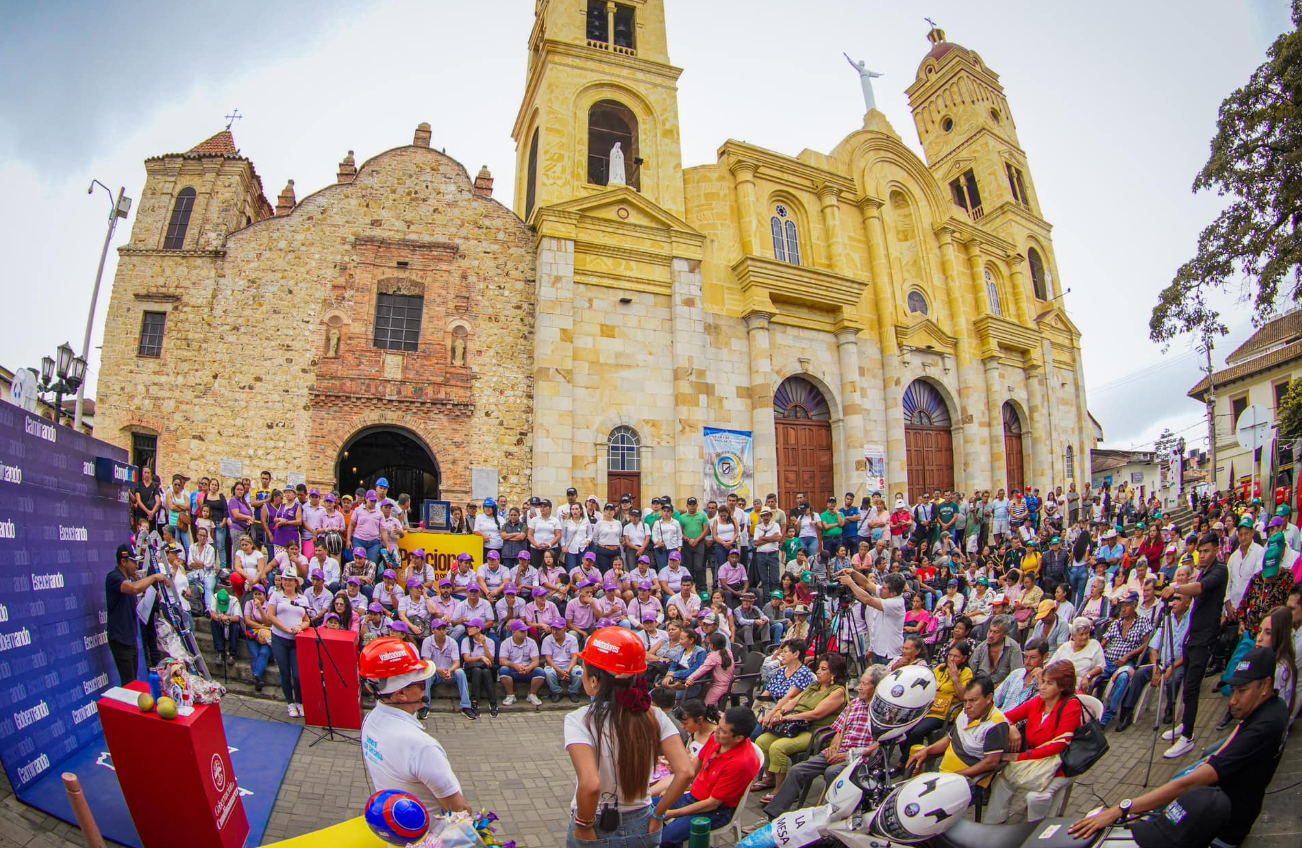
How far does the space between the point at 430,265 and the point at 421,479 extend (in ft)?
26.2

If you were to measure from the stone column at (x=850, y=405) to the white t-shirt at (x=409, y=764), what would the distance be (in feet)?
59.1

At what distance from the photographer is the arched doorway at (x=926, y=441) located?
22.7m

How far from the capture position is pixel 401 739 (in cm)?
366

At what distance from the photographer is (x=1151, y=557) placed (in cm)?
1257

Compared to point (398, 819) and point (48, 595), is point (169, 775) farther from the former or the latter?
point (48, 595)

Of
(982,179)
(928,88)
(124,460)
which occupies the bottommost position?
(124,460)

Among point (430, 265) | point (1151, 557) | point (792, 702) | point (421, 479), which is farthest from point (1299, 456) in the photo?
point (421, 479)

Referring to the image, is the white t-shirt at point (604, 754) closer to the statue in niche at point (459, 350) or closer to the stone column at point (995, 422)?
the statue in niche at point (459, 350)

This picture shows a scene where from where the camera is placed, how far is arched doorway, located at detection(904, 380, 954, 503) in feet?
74.5

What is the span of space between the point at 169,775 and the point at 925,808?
5.03 m

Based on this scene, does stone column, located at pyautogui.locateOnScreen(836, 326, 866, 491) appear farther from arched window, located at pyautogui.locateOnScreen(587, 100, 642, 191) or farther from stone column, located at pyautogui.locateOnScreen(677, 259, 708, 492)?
arched window, located at pyautogui.locateOnScreen(587, 100, 642, 191)

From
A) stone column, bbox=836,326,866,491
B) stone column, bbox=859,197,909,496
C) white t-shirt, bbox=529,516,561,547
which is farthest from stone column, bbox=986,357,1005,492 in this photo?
white t-shirt, bbox=529,516,561,547

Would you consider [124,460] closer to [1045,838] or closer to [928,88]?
[1045,838]

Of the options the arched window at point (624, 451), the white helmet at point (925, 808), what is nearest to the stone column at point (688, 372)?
the arched window at point (624, 451)
